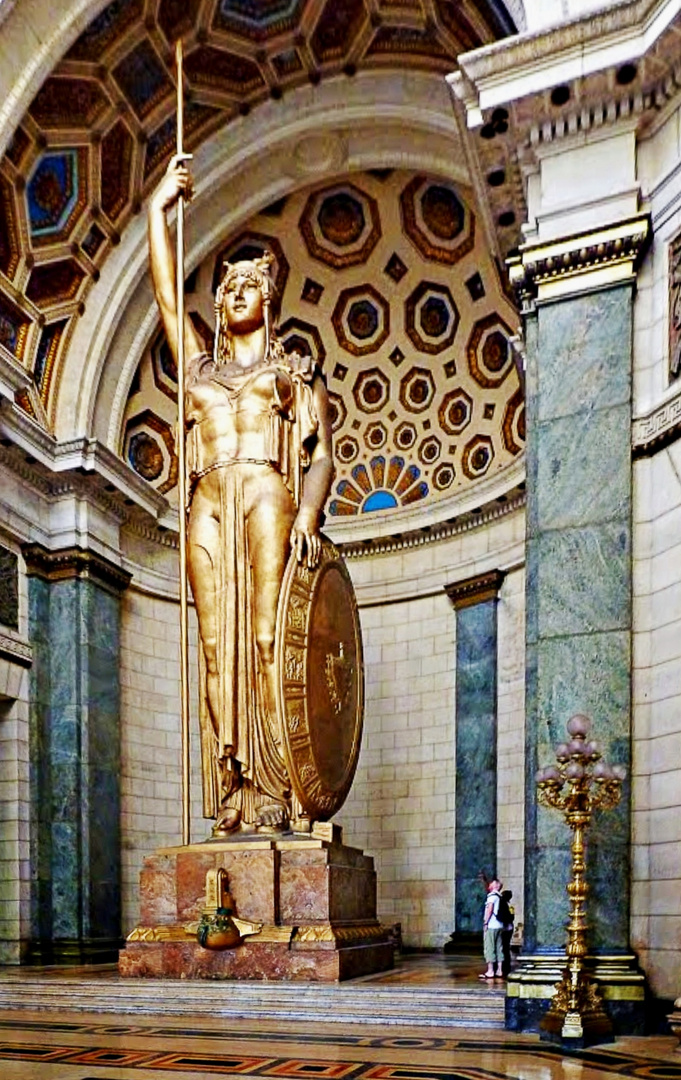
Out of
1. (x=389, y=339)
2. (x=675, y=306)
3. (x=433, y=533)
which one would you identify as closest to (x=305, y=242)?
(x=389, y=339)

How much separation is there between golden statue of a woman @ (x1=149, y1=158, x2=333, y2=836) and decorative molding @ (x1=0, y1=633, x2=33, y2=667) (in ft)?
10.5

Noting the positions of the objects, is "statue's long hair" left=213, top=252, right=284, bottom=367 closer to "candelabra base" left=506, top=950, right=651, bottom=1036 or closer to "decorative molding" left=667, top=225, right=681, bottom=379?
"decorative molding" left=667, top=225, right=681, bottom=379

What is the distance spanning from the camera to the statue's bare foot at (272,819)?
7.35 m

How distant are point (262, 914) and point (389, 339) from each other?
770cm

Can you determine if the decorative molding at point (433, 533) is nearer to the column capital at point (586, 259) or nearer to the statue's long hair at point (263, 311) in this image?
the statue's long hair at point (263, 311)

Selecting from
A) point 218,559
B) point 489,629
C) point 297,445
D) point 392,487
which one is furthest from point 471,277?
point 218,559

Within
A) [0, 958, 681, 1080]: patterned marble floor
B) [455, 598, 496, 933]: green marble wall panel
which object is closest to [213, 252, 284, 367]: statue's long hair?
[455, 598, 496, 933]: green marble wall panel

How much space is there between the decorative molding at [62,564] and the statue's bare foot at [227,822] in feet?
14.1

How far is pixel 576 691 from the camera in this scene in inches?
237

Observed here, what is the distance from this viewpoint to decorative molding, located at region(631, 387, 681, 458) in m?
5.93

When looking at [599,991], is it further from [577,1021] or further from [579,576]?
[579,576]

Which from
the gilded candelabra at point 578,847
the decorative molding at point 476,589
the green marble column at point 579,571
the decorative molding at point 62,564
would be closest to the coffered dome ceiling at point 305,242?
the decorative molding at point 476,589

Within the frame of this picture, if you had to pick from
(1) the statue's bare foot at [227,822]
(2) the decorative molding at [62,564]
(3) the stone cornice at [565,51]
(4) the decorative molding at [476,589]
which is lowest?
(1) the statue's bare foot at [227,822]

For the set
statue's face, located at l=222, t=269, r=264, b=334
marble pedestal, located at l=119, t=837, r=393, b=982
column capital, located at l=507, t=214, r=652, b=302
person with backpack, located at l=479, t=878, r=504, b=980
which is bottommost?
person with backpack, located at l=479, t=878, r=504, b=980
